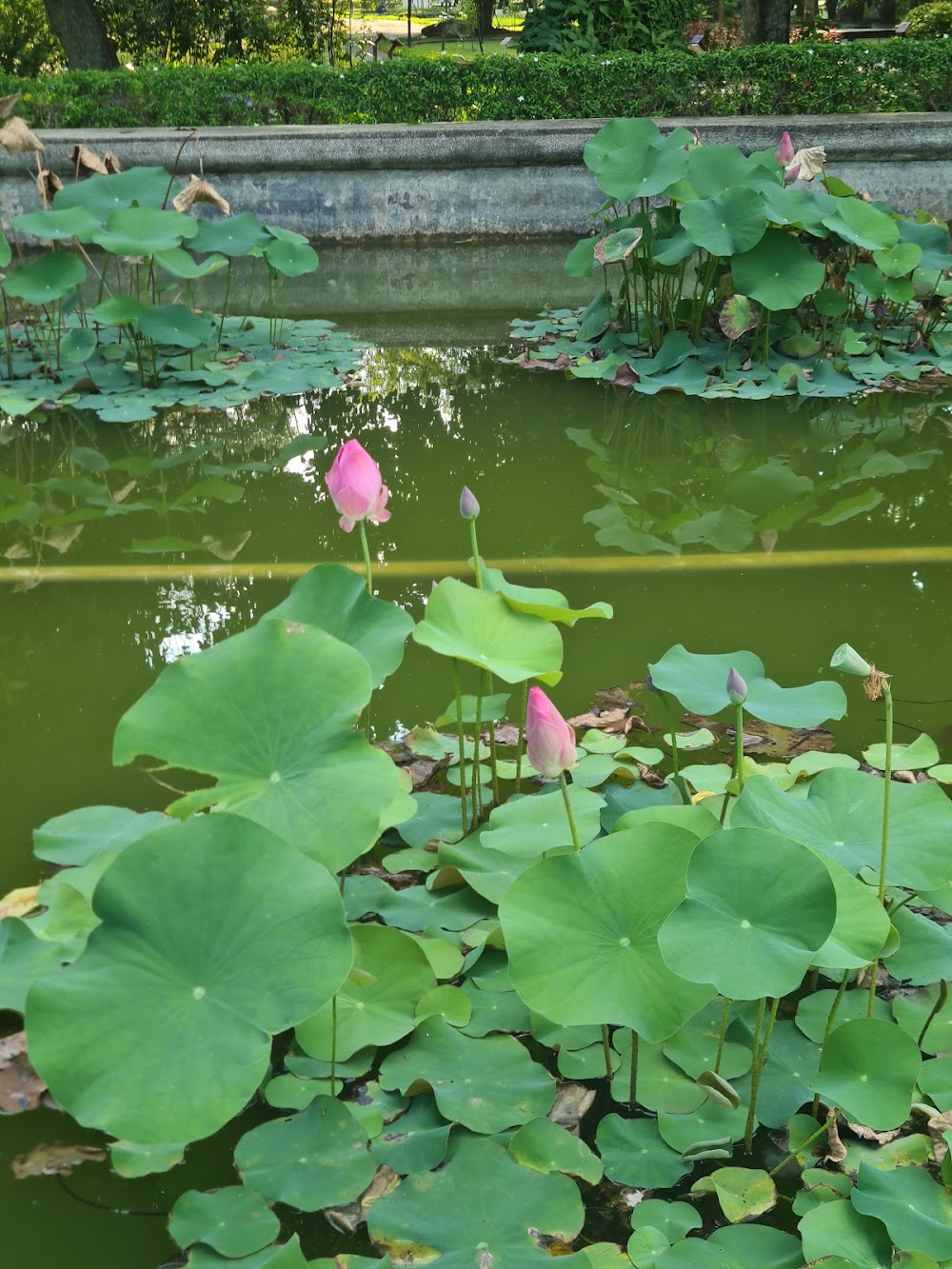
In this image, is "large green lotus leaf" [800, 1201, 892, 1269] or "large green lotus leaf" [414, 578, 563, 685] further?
"large green lotus leaf" [414, 578, 563, 685]

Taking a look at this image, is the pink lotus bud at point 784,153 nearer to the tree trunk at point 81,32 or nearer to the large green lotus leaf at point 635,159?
the large green lotus leaf at point 635,159

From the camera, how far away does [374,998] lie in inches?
54.9

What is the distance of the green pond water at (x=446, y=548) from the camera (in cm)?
192

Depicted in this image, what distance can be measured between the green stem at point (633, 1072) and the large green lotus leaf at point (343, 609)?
587 mm

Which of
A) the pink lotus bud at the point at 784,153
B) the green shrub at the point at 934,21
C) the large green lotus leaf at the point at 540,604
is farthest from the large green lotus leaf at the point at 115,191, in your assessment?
the green shrub at the point at 934,21

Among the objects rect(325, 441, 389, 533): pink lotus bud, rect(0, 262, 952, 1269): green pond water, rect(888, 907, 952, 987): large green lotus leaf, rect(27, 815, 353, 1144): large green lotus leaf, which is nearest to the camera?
rect(27, 815, 353, 1144): large green lotus leaf

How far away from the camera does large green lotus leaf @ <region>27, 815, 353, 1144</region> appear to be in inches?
40.2

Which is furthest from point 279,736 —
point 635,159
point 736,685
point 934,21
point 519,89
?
point 934,21

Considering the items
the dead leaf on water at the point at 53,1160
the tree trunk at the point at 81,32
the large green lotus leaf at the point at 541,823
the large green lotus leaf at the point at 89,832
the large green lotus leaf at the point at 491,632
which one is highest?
the tree trunk at the point at 81,32

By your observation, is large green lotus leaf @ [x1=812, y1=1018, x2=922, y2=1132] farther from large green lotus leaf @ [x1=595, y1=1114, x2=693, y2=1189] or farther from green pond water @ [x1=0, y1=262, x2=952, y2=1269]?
green pond water @ [x1=0, y1=262, x2=952, y2=1269]

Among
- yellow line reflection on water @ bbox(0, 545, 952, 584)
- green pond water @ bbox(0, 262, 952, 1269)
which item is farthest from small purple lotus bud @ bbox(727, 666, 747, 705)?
yellow line reflection on water @ bbox(0, 545, 952, 584)

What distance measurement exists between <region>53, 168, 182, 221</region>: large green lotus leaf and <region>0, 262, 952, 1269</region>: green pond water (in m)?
1.03

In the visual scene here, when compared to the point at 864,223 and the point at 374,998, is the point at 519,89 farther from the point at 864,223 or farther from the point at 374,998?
the point at 374,998

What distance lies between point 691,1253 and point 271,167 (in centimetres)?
654
